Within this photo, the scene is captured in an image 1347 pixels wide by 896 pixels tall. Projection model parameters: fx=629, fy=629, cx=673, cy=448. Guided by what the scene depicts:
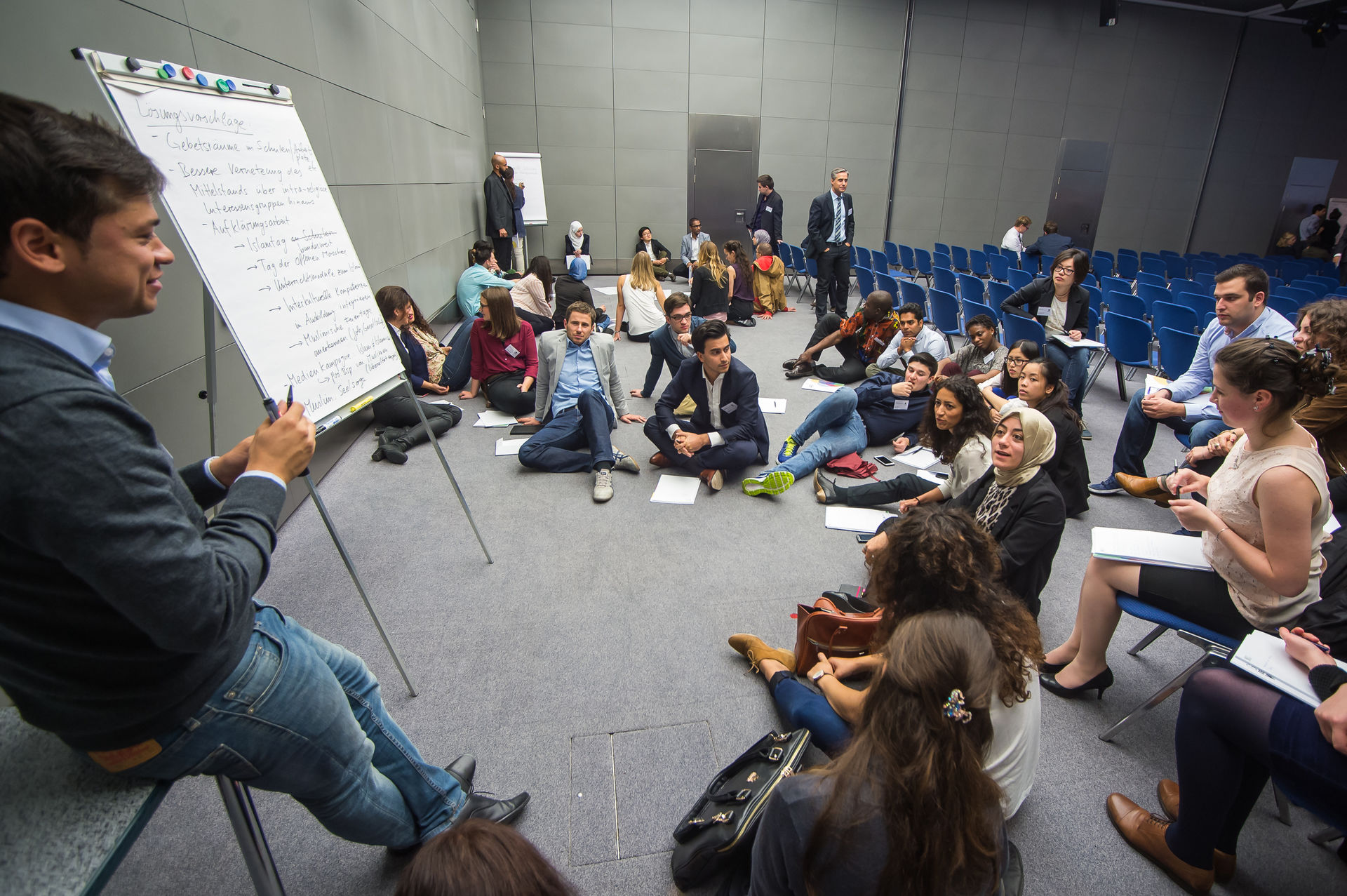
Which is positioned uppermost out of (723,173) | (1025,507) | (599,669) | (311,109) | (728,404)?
(723,173)

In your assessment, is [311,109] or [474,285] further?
[474,285]

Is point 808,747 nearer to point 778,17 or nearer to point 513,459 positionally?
point 513,459

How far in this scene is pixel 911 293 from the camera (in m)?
6.95

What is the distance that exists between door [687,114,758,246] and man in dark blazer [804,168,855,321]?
3616mm

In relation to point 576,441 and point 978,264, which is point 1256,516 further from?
point 978,264

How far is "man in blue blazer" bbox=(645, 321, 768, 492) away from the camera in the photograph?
371cm

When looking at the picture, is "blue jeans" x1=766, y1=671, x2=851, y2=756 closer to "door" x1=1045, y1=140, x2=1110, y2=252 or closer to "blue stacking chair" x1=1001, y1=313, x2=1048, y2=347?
"blue stacking chair" x1=1001, y1=313, x2=1048, y2=347

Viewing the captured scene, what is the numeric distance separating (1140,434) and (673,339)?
10.2 ft

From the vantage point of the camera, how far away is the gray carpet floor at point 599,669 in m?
1.66

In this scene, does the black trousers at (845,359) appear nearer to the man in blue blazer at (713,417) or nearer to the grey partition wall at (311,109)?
the man in blue blazer at (713,417)

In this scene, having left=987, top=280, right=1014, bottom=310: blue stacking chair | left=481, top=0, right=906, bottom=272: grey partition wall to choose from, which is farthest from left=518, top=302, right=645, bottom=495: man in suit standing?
left=481, top=0, right=906, bottom=272: grey partition wall

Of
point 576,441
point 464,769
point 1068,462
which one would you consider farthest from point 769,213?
point 464,769

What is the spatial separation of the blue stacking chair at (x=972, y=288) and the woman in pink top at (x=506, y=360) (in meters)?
4.68

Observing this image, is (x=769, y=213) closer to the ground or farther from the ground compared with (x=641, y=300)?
farther from the ground
